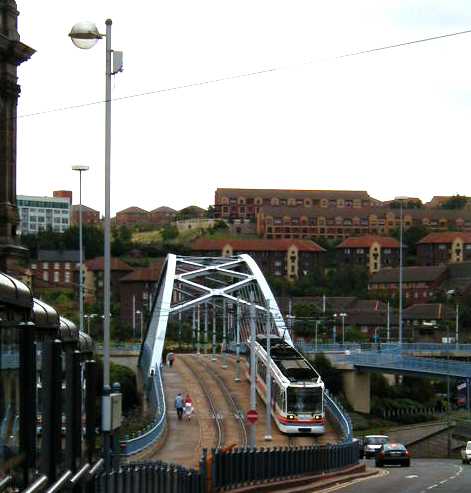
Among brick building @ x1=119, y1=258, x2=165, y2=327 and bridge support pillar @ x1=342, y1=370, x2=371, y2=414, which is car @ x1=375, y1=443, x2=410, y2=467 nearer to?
bridge support pillar @ x1=342, y1=370, x2=371, y2=414

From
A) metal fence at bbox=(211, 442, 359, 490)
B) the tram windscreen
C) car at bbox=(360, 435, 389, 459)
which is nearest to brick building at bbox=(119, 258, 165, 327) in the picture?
car at bbox=(360, 435, 389, 459)

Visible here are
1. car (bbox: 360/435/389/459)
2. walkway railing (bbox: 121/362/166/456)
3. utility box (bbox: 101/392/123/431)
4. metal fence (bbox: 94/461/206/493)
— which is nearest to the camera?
metal fence (bbox: 94/461/206/493)

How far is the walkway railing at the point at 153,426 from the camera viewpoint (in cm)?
4393

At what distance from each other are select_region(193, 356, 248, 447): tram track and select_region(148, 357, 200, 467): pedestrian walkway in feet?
6.44

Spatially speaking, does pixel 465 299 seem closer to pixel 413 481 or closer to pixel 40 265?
pixel 40 265

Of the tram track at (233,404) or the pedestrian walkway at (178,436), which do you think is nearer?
the pedestrian walkway at (178,436)

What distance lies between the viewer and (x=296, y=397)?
6681cm

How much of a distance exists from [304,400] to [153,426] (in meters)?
12.9

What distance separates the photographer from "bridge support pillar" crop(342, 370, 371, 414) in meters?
110

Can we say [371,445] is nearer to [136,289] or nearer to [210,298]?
[210,298]

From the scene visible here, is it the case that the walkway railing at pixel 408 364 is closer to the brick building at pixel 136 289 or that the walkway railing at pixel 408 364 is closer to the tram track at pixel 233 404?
the tram track at pixel 233 404

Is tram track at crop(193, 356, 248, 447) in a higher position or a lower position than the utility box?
lower

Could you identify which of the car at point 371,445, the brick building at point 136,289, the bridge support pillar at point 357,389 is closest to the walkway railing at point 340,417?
the car at point 371,445

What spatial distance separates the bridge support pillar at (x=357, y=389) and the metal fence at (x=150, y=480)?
82.9m
